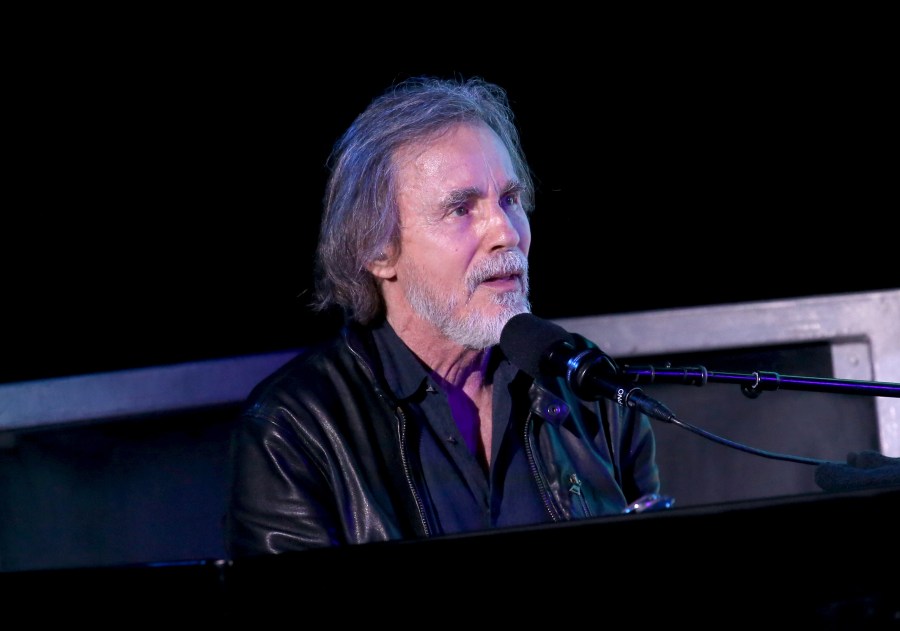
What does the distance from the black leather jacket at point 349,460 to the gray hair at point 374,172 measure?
0.19 m

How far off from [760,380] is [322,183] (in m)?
1.77

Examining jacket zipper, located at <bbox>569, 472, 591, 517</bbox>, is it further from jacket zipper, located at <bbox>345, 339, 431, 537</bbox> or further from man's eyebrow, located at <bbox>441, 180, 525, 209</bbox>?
man's eyebrow, located at <bbox>441, 180, 525, 209</bbox>

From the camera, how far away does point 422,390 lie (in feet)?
8.47

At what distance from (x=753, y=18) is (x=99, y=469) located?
9.17ft

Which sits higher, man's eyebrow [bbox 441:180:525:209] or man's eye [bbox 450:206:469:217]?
man's eyebrow [bbox 441:180:525:209]

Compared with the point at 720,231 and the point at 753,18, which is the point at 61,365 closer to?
the point at 720,231

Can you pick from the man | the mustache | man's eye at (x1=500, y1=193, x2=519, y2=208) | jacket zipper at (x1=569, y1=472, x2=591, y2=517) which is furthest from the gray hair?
jacket zipper at (x1=569, y1=472, x2=591, y2=517)

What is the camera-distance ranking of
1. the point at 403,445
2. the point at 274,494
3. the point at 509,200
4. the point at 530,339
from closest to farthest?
the point at 530,339
the point at 274,494
the point at 403,445
the point at 509,200

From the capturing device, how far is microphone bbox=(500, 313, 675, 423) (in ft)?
5.62

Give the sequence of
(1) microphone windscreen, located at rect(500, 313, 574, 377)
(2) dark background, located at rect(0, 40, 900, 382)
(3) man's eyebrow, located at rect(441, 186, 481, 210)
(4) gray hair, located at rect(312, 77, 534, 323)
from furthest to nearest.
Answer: (2) dark background, located at rect(0, 40, 900, 382)
(4) gray hair, located at rect(312, 77, 534, 323)
(3) man's eyebrow, located at rect(441, 186, 481, 210)
(1) microphone windscreen, located at rect(500, 313, 574, 377)

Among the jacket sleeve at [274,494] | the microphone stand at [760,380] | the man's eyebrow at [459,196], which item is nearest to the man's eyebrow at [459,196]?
the man's eyebrow at [459,196]

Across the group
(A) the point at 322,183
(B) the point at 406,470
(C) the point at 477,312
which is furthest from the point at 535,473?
(A) the point at 322,183

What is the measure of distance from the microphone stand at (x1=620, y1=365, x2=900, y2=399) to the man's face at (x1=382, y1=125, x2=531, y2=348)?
764mm

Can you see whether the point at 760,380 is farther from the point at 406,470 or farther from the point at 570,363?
the point at 406,470
